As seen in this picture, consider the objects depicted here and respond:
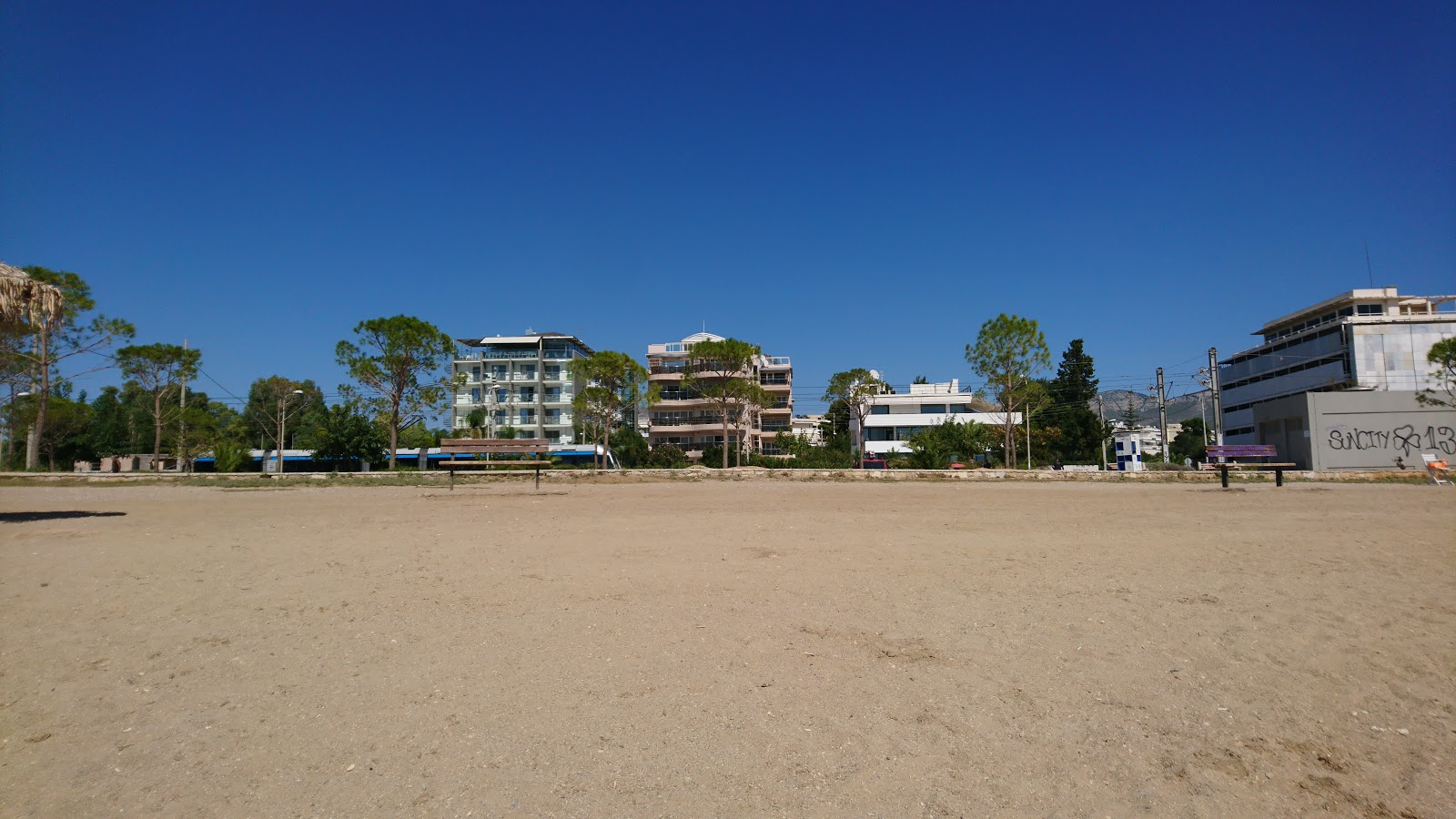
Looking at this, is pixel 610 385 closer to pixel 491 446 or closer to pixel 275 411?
pixel 491 446

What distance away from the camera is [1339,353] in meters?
72.2

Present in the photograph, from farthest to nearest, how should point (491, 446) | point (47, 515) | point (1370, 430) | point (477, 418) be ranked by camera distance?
point (477, 418) → point (1370, 430) → point (491, 446) → point (47, 515)

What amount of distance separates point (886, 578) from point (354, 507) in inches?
448

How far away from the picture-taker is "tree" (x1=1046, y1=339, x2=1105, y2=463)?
63688mm

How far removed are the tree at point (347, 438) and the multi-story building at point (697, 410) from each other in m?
29.0

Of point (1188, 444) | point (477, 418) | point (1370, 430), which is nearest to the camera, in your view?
point (1370, 430)

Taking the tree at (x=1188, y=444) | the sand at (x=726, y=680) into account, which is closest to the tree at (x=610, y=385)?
the sand at (x=726, y=680)

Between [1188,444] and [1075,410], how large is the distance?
1817 inches

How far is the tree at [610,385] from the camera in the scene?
142 feet

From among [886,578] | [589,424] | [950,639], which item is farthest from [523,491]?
[589,424]

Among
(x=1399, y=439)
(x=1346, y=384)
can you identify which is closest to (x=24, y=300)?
(x=1399, y=439)

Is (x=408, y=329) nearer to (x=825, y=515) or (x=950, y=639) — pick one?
(x=825, y=515)

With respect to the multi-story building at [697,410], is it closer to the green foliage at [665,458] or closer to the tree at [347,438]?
the green foliage at [665,458]

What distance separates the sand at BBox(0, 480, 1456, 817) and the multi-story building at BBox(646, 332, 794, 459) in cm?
6806
